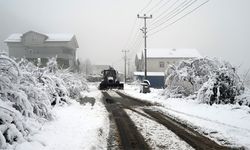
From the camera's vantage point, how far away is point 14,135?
6.36 m

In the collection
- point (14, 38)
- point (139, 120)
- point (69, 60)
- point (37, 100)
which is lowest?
point (139, 120)

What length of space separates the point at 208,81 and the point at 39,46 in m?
59.6

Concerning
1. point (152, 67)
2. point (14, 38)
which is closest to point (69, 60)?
point (14, 38)

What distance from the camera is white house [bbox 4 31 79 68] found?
68250 millimetres

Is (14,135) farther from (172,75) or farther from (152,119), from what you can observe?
(172,75)

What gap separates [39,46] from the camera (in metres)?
68.6

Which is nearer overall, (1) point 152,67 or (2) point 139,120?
(2) point 139,120

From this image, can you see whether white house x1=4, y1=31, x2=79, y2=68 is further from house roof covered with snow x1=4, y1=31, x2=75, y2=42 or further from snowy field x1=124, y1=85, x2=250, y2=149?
snowy field x1=124, y1=85, x2=250, y2=149

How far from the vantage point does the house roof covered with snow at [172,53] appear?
6900cm

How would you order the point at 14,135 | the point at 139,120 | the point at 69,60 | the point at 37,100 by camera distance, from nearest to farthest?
the point at 14,135 < the point at 37,100 < the point at 139,120 < the point at 69,60

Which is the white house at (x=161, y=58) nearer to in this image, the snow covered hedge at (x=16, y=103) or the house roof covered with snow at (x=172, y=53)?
the house roof covered with snow at (x=172, y=53)

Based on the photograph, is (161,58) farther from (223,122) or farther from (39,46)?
(223,122)

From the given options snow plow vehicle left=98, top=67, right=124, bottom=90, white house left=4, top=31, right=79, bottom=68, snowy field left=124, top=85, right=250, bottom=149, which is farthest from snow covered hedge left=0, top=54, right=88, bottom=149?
white house left=4, top=31, right=79, bottom=68

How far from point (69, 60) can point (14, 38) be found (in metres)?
15.6
